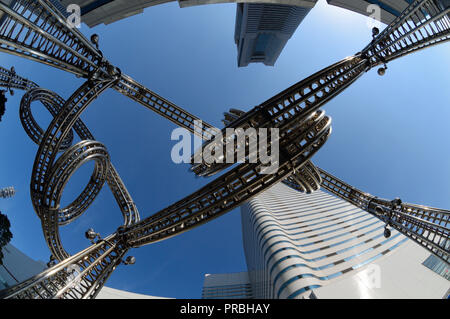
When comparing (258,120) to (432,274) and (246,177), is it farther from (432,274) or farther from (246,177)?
(432,274)

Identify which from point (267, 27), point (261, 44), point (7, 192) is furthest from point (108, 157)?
point (261, 44)

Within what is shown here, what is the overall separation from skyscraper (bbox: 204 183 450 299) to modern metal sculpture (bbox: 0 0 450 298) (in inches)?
724

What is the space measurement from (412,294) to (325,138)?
135 ft

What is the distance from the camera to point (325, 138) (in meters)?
8.18

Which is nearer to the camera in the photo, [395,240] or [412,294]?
[412,294]

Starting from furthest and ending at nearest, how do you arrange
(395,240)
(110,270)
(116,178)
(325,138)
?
1. (395,240)
2. (116,178)
3. (110,270)
4. (325,138)

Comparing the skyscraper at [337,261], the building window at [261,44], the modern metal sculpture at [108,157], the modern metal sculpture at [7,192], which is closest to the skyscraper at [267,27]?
the building window at [261,44]

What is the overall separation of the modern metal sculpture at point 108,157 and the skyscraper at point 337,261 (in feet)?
60.3

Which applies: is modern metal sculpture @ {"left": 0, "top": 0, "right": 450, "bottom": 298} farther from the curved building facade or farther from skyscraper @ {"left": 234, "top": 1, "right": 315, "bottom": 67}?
skyscraper @ {"left": 234, "top": 1, "right": 315, "bottom": 67}

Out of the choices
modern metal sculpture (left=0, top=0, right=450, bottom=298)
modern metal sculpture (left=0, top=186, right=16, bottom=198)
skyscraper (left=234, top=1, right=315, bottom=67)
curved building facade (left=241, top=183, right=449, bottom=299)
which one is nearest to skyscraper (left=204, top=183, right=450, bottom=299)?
curved building facade (left=241, top=183, right=449, bottom=299)

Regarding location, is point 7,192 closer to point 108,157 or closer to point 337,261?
point 108,157

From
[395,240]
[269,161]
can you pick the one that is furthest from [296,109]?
[395,240]
